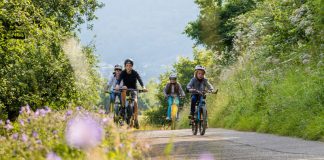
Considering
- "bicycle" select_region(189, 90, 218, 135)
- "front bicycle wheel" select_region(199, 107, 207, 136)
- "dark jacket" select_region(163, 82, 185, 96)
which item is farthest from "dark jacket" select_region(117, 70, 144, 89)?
"dark jacket" select_region(163, 82, 185, 96)

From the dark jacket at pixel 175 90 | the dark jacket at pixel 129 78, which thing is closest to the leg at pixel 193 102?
the dark jacket at pixel 129 78

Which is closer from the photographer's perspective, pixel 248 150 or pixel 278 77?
pixel 248 150

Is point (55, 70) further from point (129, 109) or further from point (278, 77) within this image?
point (129, 109)

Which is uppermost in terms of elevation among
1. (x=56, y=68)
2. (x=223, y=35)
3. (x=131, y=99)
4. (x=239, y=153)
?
(x=223, y=35)

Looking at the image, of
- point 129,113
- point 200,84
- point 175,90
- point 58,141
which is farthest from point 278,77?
point 58,141

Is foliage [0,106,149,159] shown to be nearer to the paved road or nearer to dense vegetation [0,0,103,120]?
the paved road

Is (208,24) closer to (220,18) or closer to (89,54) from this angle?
(220,18)

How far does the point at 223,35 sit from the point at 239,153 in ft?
115

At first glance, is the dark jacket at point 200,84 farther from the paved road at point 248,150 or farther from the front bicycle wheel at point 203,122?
the paved road at point 248,150

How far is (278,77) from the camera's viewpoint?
19.5 metres

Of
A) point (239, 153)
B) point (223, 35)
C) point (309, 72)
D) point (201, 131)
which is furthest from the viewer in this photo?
point (223, 35)

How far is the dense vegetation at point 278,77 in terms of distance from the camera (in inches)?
549

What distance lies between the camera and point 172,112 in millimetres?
21578

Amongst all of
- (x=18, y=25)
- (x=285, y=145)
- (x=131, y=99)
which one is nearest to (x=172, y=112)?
(x=131, y=99)
